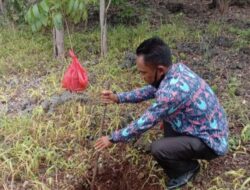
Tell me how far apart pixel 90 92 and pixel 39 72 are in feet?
3.23

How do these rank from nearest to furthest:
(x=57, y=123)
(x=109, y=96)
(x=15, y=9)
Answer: (x=109, y=96) → (x=57, y=123) → (x=15, y=9)

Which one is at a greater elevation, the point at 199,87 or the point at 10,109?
the point at 199,87

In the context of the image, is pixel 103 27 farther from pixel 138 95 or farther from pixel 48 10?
pixel 138 95

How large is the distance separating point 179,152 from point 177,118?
0.73 feet

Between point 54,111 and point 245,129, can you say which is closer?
point 245,129

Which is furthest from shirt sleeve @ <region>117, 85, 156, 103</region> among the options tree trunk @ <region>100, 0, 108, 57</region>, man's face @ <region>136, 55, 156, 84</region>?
tree trunk @ <region>100, 0, 108, 57</region>

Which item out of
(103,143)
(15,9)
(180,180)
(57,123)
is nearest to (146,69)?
(103,143)

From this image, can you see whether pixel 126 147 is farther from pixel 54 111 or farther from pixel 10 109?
pixel 10 109

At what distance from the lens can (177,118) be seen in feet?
8.66

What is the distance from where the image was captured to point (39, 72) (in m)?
4.68

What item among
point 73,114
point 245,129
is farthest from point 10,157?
point 245,129

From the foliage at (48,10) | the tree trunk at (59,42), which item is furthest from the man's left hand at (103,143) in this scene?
the tree trunk at (59,42)

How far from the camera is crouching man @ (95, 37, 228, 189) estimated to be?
2475mm

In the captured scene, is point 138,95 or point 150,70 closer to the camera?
point 150,70
